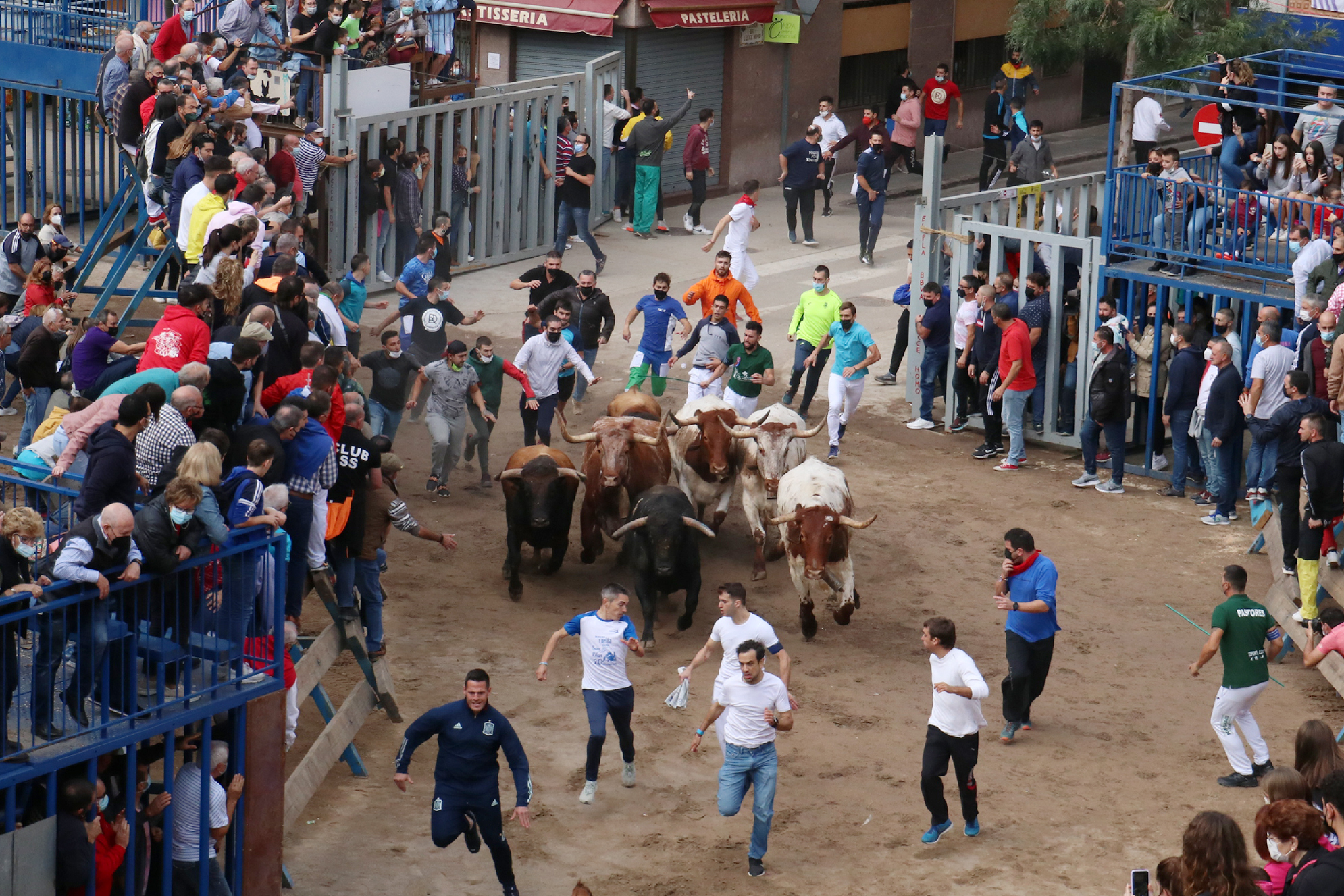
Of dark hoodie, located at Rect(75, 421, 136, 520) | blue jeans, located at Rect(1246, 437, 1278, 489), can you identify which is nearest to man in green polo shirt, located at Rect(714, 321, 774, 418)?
blue jeans, located at Rect(1246, 437, 1278, 489)

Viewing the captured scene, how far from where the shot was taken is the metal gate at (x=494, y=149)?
22688 mm

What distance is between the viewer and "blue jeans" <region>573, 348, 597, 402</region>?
1905cm

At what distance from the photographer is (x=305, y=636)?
480 inches

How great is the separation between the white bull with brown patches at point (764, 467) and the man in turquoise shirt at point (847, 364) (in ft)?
7.05

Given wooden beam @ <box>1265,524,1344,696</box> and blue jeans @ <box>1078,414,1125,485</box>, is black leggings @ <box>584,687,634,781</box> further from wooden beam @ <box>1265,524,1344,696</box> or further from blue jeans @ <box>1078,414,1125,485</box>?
blue jeans @ <box>1078,414,1125,485</box>

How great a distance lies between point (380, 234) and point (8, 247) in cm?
613

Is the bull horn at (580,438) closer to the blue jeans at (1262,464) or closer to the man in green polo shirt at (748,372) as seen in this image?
the man in green polo shirt at (748,372)

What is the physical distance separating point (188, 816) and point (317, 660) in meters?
2.12

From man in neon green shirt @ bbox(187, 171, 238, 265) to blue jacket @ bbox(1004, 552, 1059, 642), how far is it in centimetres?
724

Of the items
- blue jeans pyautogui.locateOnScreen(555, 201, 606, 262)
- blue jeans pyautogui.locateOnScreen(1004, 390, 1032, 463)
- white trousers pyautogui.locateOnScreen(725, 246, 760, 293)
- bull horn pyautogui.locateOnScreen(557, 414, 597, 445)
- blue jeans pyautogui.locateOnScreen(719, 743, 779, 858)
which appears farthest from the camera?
blue jeans pyautogui.locateOnScreen(555, 201, 606, 262)

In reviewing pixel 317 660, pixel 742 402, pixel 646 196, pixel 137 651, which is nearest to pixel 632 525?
pixel 317 660

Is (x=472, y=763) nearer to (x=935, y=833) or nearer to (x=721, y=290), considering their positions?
(x=935, y=833)

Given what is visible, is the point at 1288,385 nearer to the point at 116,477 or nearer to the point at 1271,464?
the point at 1271,464

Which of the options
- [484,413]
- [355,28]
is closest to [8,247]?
[484,413]
